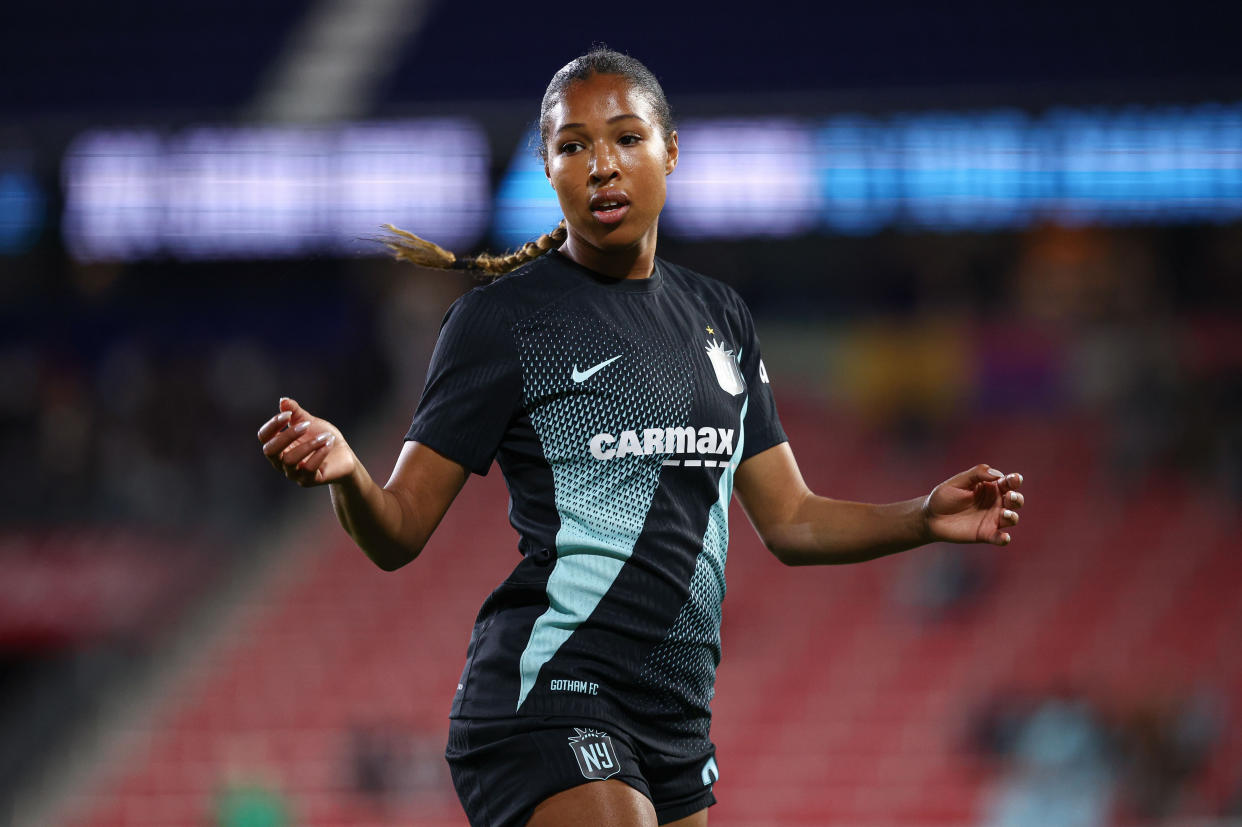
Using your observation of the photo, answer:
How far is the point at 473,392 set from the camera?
245 centimetres

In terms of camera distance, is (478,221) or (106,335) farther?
(106,335)

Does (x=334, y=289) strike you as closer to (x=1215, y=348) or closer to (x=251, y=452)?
(x=251, y=452)

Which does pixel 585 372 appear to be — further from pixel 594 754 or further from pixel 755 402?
pixel 594 754

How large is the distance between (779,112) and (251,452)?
582cm

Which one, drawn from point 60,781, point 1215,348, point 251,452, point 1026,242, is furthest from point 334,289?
point 1215,348

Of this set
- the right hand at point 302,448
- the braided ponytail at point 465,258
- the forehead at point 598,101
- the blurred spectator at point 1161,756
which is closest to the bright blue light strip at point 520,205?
the blurred spectator at point 1161,756

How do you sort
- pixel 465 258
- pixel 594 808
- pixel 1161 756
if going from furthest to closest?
pixel 1161 756, pixel 465 258, pixel 594 808

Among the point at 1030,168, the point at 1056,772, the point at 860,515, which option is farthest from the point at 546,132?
the point at 1030,168

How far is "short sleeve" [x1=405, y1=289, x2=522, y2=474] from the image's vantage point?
2447mm

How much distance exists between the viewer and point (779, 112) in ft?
38.4

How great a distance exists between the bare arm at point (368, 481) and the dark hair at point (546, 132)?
0.43 meters

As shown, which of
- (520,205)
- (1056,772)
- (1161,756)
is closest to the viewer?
(1161,756)

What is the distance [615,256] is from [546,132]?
234 millimetres

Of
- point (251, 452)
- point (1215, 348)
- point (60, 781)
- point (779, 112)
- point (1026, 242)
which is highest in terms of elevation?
point (779, 112)
